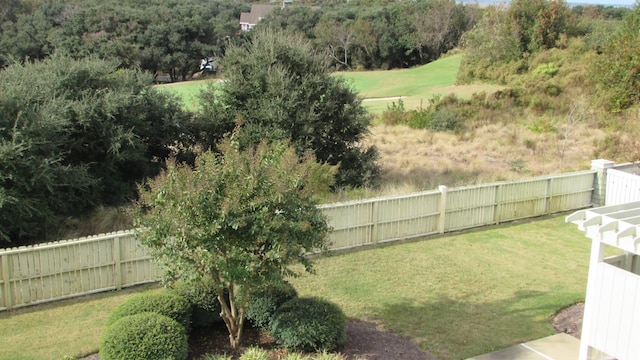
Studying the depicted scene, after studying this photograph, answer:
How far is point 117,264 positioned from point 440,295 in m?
6.30

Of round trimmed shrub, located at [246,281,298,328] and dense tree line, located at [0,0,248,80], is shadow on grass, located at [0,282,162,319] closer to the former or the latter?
round trimmed shrub, located at [246,281,298,328]

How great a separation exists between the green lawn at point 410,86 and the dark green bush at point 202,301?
28.2 metres

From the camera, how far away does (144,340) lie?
25.4ft

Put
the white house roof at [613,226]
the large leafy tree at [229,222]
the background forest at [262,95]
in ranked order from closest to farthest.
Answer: the large leafy tree at [229,222]
the white house roof at [613,226]
the background forest at [262,95]

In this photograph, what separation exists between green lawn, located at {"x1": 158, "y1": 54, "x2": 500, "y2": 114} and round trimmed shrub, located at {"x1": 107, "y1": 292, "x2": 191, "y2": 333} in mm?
28771

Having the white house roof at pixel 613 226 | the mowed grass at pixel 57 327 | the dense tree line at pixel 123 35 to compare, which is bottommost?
the mowed grass at pixel 57 327

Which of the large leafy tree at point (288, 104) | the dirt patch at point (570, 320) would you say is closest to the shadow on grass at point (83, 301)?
the large leafy tree at point (288, 104)

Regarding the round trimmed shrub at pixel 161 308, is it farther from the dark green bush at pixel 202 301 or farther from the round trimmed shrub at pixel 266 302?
the round trimmed shrub at pixel 266 302

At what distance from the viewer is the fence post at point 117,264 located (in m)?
11.4

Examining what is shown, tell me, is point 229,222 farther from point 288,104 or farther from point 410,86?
point 410,86

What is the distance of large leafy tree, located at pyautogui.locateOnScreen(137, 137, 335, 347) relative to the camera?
7.52m

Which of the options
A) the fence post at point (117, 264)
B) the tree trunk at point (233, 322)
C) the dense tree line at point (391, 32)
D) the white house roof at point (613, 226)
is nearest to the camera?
the white house roof at point (613, 226)

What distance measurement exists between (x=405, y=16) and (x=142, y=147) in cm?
5848

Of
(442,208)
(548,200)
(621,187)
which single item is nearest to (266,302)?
(442,208)
